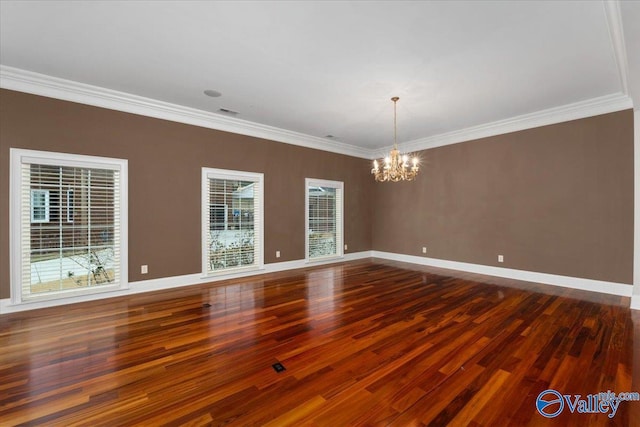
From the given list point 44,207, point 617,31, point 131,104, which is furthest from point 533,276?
point 44,207

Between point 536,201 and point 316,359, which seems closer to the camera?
point 316,359

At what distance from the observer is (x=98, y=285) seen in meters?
4.04

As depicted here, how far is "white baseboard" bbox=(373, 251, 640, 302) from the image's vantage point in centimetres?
421

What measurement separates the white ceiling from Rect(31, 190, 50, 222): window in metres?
1.55

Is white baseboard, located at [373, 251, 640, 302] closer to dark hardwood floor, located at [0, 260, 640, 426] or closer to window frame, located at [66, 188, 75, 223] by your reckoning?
dark hardwood floor, located at [0, 260, 640, 426]

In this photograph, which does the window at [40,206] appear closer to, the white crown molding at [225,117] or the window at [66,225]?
the window at [66,225]

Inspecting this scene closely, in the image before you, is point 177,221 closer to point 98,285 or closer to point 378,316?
point 98,285

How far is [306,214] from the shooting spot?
21.0 ft

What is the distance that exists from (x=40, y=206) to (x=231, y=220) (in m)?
2.61

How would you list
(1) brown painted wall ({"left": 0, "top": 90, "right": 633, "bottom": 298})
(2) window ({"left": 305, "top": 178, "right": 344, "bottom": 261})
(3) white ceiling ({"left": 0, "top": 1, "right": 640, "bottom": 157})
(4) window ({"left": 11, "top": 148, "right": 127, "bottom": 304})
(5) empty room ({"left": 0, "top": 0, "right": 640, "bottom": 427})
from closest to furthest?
(5) empty room ({"left": 0, "top": 0, "right": 640, "bottom": 427}) → (3) white ceiling ({"left": 0, "top": 1, "right": 640, "bottom": 157}) → (4) window ({"left": 11, "top": 148, "right": 127, "bottom": 304}) → (1) brown painted wall ({"left": 0, "top": 90, "right": 633, "bottom": 298}) → (2) window ({"left": 305, "top": 178, "right": 344, "bottom": 261})

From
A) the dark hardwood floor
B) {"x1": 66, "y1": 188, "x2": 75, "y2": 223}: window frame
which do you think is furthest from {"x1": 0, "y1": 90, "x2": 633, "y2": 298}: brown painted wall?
the dark hardwood floor

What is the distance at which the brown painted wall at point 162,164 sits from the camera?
3582 mm

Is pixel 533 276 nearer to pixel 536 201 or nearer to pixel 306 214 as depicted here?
pixel 536 201

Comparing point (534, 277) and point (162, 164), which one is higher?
point (162, 164)
